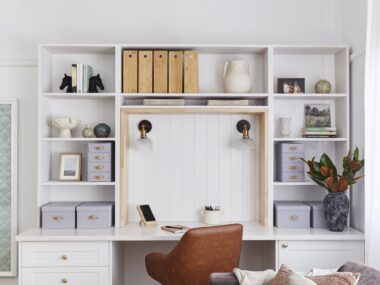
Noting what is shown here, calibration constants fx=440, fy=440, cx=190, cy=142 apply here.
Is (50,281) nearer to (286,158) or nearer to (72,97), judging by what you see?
(72,97)

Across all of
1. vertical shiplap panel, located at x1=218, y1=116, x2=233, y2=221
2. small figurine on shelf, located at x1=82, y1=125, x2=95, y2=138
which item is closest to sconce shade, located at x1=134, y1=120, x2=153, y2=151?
small figurine on shelf, located at x1=82, y1=125, x2=95, y2=138

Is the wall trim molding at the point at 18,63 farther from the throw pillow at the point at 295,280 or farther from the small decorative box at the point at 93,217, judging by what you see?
the throw pillow at the point at 295,280

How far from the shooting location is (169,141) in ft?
11.7

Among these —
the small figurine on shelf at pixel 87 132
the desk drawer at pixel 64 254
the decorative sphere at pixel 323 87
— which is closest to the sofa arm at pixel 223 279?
the desk drawer at pixel 64 254

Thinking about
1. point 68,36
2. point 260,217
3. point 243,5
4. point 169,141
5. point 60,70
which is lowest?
point 260,217

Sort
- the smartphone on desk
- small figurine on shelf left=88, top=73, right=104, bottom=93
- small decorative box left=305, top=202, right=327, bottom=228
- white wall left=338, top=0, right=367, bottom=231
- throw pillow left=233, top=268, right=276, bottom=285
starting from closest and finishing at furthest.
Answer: throw pillow left=233, top=268, right=276, bottom=285 < the smartphone on desk < white wall left=338, top=0, right=367, bottom=231 < small decorative box left=305, top=202, right=327, bottom=228 < small figurine on shelf left=88, top=73, right=104, bottom=93

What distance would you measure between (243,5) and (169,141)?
1286mm

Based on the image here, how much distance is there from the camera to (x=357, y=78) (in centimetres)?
327

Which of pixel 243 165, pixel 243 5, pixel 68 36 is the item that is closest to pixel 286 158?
pixel 243 165

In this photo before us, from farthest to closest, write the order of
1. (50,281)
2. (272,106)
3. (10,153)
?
(10,153)
(272,106)
(50,281)

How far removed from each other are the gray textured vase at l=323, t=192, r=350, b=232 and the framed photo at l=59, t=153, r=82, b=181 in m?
1.90

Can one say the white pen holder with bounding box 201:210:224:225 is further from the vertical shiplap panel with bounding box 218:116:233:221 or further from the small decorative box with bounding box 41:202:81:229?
the small decorative box with bounding box 41:202:81:229

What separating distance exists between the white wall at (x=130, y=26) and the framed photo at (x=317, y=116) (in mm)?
540

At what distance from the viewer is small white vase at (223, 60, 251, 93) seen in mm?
3359
